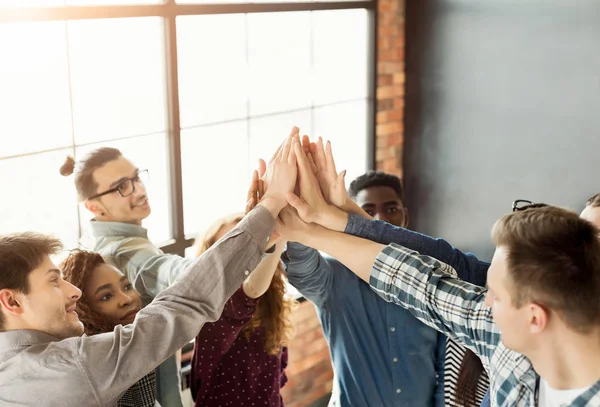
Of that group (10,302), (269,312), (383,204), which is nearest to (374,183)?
(383,204)

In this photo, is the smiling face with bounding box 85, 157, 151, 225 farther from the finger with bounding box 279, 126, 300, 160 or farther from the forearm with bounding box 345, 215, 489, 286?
the forearm with bounding box 345, 215, 489, 286

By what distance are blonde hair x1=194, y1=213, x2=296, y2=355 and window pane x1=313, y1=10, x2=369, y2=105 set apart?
5.70 feet

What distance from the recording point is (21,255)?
1.58 m

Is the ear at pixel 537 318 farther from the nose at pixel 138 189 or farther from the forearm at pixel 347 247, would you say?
the nose at pixel 138 189

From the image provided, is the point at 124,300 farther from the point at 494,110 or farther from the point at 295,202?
the point at 494,110

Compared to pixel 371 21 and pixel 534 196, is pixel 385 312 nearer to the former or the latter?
pixel 534 196

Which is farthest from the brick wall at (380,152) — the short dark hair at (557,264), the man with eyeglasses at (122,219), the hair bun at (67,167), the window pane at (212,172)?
the short dark hair at (557,264)

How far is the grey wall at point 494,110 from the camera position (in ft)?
12.9

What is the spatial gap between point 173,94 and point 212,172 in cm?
49

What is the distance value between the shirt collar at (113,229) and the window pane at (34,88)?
0.50 meters

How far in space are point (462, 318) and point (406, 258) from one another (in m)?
0.19

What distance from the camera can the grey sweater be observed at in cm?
144

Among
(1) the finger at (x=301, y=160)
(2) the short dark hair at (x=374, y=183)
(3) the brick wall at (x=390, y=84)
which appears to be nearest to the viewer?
(1) the finger at (x=301, y=160)

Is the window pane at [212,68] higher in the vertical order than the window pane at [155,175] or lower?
higher
